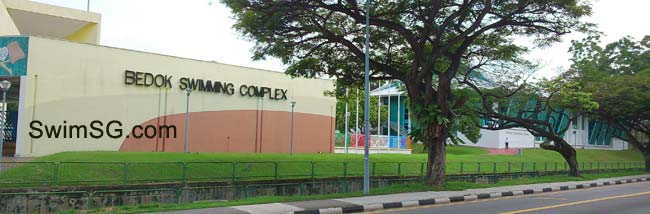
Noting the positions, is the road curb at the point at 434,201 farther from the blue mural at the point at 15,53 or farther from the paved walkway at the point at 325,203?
the blue mural at the point at 15,53

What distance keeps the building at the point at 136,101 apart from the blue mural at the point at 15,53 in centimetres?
5

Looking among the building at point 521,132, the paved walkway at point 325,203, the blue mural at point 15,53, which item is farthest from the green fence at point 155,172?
the building at point 521,132

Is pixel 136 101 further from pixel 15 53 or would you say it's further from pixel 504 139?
pixel 504 139

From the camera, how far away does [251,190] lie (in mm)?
20922

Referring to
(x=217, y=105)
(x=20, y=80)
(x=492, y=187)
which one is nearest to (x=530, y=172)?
(x=492, y=187)

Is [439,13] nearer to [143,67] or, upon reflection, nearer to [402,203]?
[402,203]

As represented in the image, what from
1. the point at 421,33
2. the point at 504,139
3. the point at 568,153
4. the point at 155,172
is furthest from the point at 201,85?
the point at 504,139

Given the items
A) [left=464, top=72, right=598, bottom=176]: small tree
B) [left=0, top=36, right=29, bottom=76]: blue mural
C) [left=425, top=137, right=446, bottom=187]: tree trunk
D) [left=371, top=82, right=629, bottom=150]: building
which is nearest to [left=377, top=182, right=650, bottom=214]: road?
[left=425, top=137, right=446, bottom=187]: tree trunk

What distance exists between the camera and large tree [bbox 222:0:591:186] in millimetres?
19359

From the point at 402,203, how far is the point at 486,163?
25.0 m

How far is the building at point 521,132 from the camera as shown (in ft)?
202

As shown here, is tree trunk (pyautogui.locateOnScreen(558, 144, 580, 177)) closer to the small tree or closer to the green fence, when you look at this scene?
the small tree

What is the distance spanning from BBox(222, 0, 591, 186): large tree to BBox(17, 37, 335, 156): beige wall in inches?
412

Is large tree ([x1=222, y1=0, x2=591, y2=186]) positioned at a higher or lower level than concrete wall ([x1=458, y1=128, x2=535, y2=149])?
higher
